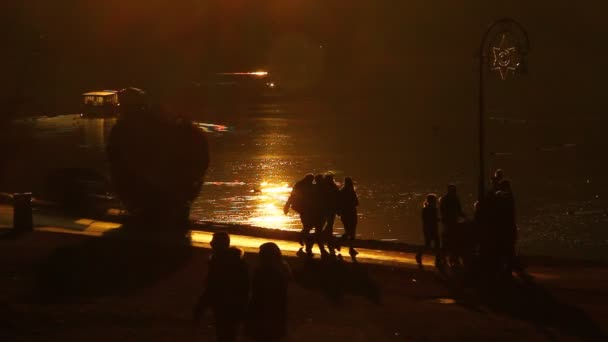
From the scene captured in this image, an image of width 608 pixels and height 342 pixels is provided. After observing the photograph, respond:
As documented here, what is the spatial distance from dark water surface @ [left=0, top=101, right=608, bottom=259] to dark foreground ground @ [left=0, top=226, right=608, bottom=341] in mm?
18959

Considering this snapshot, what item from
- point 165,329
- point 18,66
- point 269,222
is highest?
point 18,66

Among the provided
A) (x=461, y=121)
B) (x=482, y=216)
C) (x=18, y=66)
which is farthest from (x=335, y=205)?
(x=461, y=121)

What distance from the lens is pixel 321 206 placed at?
14.9m

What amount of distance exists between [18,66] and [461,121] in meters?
83.4

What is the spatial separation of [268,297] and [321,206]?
7.04m

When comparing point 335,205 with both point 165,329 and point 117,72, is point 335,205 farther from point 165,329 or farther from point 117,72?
point 117,72

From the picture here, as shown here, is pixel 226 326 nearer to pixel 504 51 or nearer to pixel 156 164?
pixel 156 164

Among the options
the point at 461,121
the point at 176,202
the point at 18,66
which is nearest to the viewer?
the point at 176,202

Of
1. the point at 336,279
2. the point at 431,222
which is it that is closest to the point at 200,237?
the point at 431,222

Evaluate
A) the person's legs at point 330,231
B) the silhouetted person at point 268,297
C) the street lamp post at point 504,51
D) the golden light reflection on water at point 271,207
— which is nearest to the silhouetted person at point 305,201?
the person's legs at point 330,231

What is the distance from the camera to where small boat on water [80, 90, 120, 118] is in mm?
105438

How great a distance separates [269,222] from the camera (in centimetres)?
3847

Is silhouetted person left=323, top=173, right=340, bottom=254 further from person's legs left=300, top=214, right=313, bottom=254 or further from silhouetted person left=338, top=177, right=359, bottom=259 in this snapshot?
person's legs left=300, top=214, right=313, bottom=254

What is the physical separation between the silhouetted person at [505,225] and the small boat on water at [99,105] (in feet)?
313
